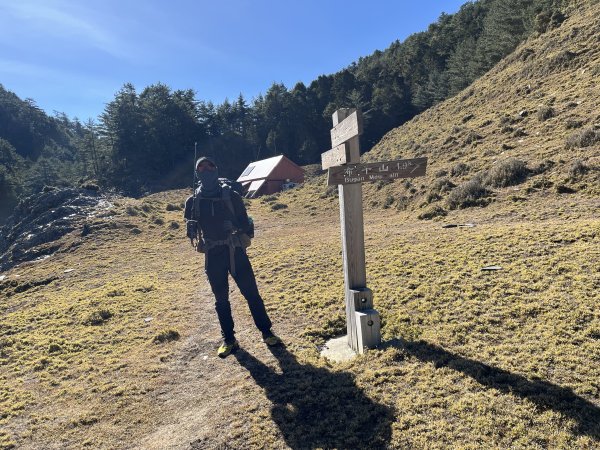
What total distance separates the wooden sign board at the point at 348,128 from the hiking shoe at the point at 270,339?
9.41ft

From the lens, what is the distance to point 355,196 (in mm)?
4879

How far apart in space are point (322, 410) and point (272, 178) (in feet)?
133

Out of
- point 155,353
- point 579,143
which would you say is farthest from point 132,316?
point 579,143

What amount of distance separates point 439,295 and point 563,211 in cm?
640

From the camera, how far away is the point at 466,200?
13.8 m

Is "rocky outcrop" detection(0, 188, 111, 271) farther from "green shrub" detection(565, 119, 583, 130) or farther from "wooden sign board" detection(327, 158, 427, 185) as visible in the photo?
"green shrub" detection(565, 119, 583, 130)

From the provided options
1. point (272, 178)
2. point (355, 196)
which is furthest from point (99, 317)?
point (272, 178)

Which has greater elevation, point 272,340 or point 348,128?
point 348,128

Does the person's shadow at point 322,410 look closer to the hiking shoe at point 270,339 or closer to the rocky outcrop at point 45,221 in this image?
the hiking shoe at point 270,339

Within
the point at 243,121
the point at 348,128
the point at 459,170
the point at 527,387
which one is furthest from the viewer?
the point at 243,121

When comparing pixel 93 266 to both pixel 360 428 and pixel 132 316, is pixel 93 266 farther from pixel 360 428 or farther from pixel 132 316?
pixel 360 428

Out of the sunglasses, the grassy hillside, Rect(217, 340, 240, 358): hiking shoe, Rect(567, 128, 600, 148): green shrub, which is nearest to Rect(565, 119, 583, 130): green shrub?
the grassy hillside

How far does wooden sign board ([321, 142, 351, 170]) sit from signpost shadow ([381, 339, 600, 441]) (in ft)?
7.84

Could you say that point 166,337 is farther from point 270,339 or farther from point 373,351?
point 373,351
